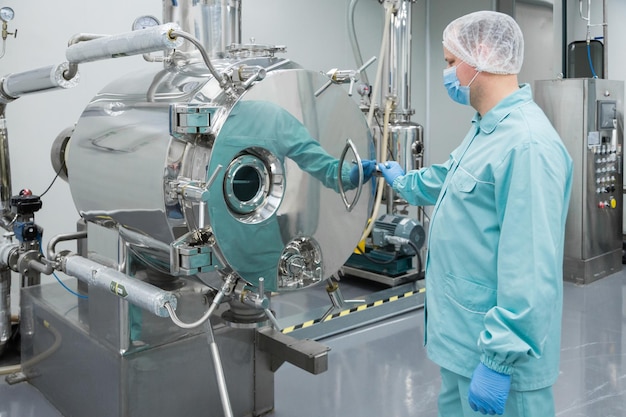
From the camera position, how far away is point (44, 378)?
7.98ft

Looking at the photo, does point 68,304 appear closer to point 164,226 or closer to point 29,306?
point 29,306

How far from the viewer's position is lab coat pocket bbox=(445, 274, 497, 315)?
1396mm

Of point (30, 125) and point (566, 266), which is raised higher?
point (30, 125)

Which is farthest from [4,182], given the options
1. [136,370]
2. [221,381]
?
[221,381]

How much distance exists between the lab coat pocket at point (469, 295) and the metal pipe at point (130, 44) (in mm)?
845

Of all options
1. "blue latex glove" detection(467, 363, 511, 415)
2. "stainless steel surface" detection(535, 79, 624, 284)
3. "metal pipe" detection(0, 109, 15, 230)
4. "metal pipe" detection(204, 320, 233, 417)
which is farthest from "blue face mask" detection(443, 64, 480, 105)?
"stainless steel surface" detection(535, 79, 624, 284)

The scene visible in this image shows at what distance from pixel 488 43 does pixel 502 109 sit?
17cm

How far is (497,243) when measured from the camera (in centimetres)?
138

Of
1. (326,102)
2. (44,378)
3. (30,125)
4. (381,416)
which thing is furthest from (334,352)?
(30,125)

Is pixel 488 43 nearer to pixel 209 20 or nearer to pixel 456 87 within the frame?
pixel 456 87

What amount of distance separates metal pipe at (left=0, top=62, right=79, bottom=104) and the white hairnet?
3.78ft

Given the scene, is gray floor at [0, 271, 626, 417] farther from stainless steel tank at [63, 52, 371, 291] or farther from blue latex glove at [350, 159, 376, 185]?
blue latex glove at [350, 159, 376, 185]

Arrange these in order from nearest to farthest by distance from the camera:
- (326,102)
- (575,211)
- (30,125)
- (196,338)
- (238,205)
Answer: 1. (238,205)
2. (326,102)
3. (196,338)
4. (30,125)
5. (575,211)

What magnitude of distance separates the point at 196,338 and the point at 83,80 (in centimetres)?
194
